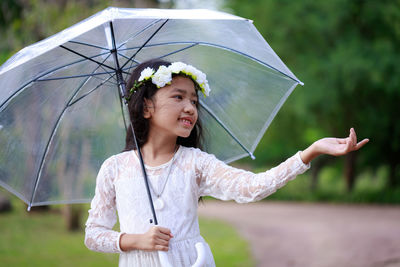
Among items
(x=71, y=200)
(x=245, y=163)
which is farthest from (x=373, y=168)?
(x=71, y=200)

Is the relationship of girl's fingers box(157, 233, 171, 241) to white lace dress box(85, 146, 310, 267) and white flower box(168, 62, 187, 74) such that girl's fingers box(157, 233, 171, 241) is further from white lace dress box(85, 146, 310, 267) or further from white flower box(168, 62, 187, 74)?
white flower box(168, 62, 187, 74)

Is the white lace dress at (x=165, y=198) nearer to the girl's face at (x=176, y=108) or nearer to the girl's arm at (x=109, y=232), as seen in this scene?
the girl's arm at (x=109, y=232)

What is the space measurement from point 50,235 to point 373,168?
11739 millimetres

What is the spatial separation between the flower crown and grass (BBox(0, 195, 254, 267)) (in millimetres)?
5290

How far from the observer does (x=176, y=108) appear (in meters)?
2.25

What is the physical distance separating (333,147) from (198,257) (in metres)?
0.65

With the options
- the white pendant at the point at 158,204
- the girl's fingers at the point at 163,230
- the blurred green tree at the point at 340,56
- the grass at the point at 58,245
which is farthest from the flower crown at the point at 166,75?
the blurred green tree at the point at 340,56

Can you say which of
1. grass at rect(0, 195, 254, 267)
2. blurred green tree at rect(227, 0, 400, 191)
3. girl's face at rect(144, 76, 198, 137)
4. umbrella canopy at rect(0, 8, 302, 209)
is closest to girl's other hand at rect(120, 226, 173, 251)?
girl's face at rect(144, 76, 198, 137)

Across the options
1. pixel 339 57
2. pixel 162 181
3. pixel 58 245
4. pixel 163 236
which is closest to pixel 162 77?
pixel 162 181

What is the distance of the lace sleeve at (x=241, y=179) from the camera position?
1984 millimetres

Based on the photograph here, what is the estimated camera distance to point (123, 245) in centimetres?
221

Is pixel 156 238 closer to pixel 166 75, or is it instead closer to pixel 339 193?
pixel 166 75

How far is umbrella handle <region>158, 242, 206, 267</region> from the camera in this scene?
6.69 ft

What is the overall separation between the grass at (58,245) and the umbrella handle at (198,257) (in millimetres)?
5305
